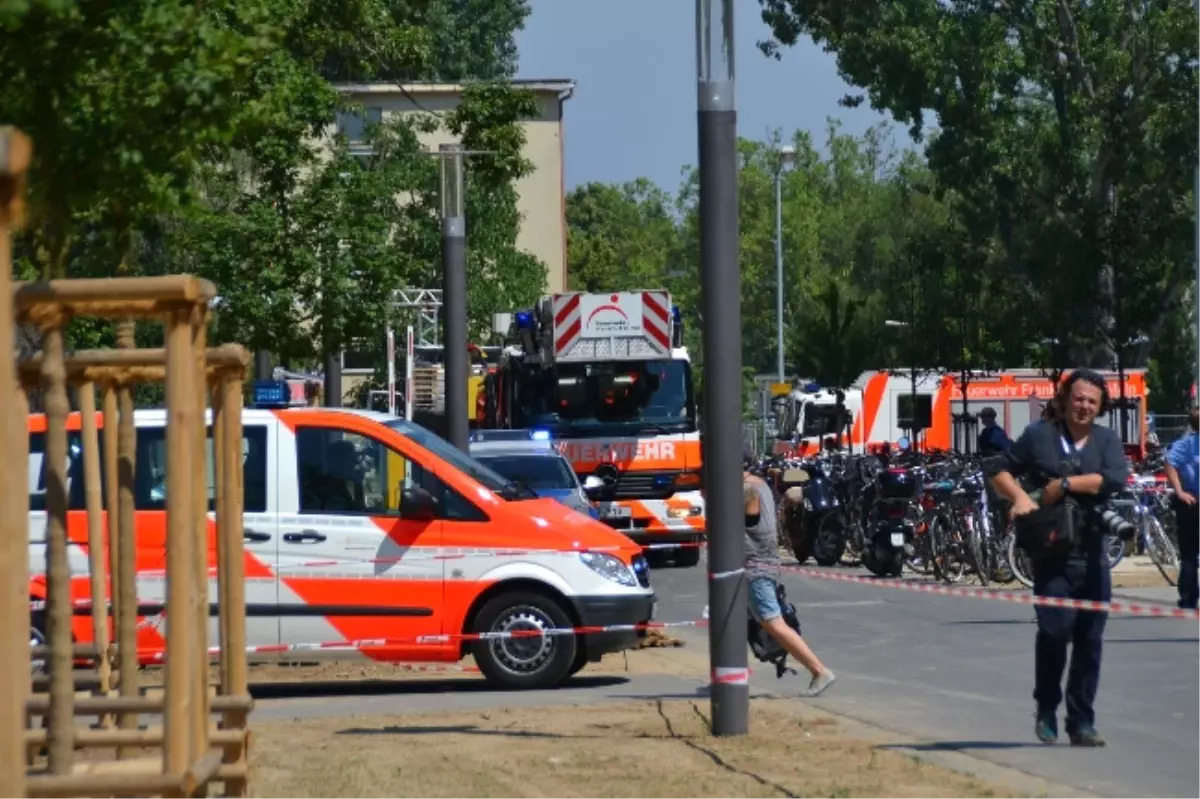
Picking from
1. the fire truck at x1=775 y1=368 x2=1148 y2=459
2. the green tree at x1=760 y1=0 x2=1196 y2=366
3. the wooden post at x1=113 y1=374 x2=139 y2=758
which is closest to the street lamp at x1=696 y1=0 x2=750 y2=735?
the wooden post at x1=113 y1=374 x2=139 y2=758

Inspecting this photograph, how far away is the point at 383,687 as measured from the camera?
15.6m

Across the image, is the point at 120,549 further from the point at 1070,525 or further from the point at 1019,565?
the point at 1019,565

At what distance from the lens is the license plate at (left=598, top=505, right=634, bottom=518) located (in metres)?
27.1

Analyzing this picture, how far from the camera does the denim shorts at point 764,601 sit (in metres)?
13.3

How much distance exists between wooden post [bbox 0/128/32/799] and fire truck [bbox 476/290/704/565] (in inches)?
910

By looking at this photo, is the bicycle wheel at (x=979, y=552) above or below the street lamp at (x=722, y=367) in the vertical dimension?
below

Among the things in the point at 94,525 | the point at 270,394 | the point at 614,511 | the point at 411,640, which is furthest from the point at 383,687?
the point at 614,511

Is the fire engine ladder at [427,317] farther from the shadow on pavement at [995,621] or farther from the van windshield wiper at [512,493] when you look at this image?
the van windshield wiper at [512,493]

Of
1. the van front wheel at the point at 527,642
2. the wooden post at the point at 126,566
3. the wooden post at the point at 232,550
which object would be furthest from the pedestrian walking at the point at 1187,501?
the wooden post at the point at 126,566

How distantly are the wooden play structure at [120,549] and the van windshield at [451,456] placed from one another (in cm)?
487

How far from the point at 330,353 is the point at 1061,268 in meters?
24.5

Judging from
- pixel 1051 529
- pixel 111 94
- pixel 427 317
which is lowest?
pixel 1051 529

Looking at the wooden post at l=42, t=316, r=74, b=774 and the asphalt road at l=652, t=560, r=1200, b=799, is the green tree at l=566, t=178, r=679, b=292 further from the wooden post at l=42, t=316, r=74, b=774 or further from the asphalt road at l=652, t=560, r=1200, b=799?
the wooden post at l=42, t=316, r=74, b=774

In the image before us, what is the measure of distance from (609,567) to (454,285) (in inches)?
328
